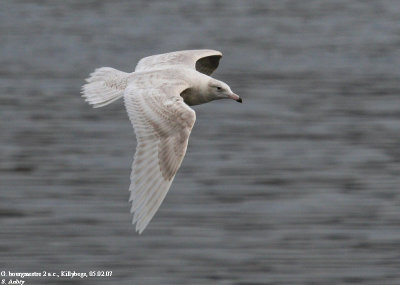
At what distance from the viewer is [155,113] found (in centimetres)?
938

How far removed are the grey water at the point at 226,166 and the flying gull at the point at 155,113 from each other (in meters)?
1.88

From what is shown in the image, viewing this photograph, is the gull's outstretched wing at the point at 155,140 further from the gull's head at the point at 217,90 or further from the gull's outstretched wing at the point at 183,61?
the gull's outstretched wing at the point at 183,61

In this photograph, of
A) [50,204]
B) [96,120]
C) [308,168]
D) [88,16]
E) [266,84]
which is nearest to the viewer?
[50,204]

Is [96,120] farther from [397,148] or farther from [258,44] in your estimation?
[258,44]

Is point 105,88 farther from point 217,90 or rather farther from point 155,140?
point 155,140

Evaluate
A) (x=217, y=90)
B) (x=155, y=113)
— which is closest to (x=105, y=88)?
(x=217, y=90)

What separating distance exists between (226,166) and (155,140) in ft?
17.3

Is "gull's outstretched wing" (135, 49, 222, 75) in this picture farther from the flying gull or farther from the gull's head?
the gull's head

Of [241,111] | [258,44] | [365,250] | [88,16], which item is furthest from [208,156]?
[88,16]

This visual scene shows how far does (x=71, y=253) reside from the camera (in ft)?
38.7

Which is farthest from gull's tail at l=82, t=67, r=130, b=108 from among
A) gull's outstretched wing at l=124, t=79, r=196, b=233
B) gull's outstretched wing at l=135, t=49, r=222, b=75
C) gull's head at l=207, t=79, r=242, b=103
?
gull's head at l=207, t=79, r=242, b=103

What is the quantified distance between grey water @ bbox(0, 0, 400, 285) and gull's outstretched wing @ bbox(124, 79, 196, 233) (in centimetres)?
225

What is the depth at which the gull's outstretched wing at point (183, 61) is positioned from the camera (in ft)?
36.6

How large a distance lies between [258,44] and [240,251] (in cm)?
1134
